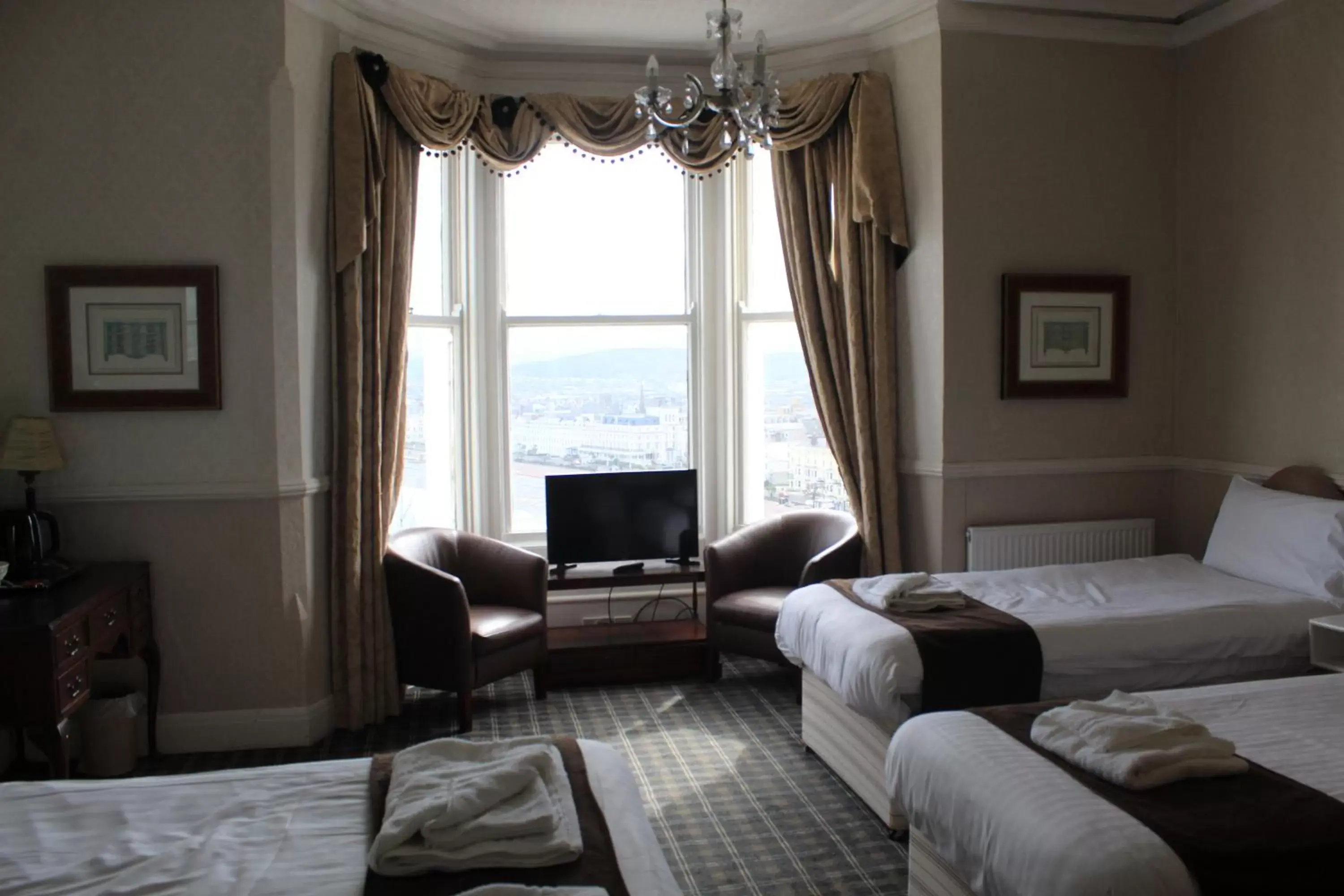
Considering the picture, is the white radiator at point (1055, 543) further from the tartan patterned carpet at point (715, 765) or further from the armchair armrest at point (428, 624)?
the armchair armrest at point (428, 624)

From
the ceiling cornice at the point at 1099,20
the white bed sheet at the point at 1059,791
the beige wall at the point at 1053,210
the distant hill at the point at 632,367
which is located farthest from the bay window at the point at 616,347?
the white bed sheet at the point at 1059,791

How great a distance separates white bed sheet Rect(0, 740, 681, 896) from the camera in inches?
73.9

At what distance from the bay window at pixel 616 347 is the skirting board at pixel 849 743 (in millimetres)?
1804

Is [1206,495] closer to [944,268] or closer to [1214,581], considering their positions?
[1214,581]

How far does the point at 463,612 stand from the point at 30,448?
5.76 ft

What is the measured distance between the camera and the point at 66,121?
4.00m

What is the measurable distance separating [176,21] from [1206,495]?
506 cm

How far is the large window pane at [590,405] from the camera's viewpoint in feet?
18.4

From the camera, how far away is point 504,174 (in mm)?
5203

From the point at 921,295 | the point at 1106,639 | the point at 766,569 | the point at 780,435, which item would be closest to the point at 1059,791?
the point at 1106,639

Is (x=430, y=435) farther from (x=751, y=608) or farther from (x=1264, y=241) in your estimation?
(x=1264, y=241)

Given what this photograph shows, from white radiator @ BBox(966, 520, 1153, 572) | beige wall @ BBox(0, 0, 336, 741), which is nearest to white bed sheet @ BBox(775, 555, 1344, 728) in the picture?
white radiator @ BBox(966, 520, 1153, 572)

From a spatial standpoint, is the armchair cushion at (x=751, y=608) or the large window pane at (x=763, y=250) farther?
the large window pane at (x=763, y=250)

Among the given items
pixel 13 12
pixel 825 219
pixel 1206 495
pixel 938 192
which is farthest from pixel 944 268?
pixel 13 12
